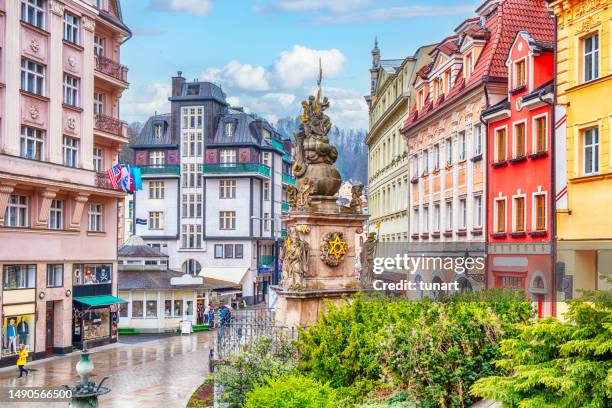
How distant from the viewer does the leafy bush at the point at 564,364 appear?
7.89m

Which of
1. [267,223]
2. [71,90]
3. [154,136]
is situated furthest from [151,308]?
[154,136]

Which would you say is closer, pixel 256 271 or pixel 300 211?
pixel 300 211

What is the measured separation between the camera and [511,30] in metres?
29.3

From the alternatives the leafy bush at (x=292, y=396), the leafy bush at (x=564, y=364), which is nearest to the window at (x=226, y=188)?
the leafy bush at (x=292, y=396)

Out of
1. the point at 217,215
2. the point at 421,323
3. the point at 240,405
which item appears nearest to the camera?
the point at 421,323

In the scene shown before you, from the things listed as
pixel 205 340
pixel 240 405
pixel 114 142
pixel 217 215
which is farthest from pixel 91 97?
pixel 217 215

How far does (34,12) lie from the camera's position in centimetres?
3106

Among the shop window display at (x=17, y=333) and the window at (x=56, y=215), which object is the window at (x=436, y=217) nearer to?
the window at (x=56, y=215)

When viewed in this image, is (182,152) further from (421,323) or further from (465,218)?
(421,323)

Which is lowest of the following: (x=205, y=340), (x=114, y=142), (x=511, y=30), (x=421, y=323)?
(x=205, y=340)

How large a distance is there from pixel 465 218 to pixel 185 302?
2051cm

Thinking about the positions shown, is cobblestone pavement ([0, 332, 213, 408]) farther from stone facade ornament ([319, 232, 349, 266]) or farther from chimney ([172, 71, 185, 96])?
chimney ([172, 71, 185, 96])

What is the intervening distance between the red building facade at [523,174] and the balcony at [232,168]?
39040 millimetres

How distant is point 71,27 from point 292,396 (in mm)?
28048
